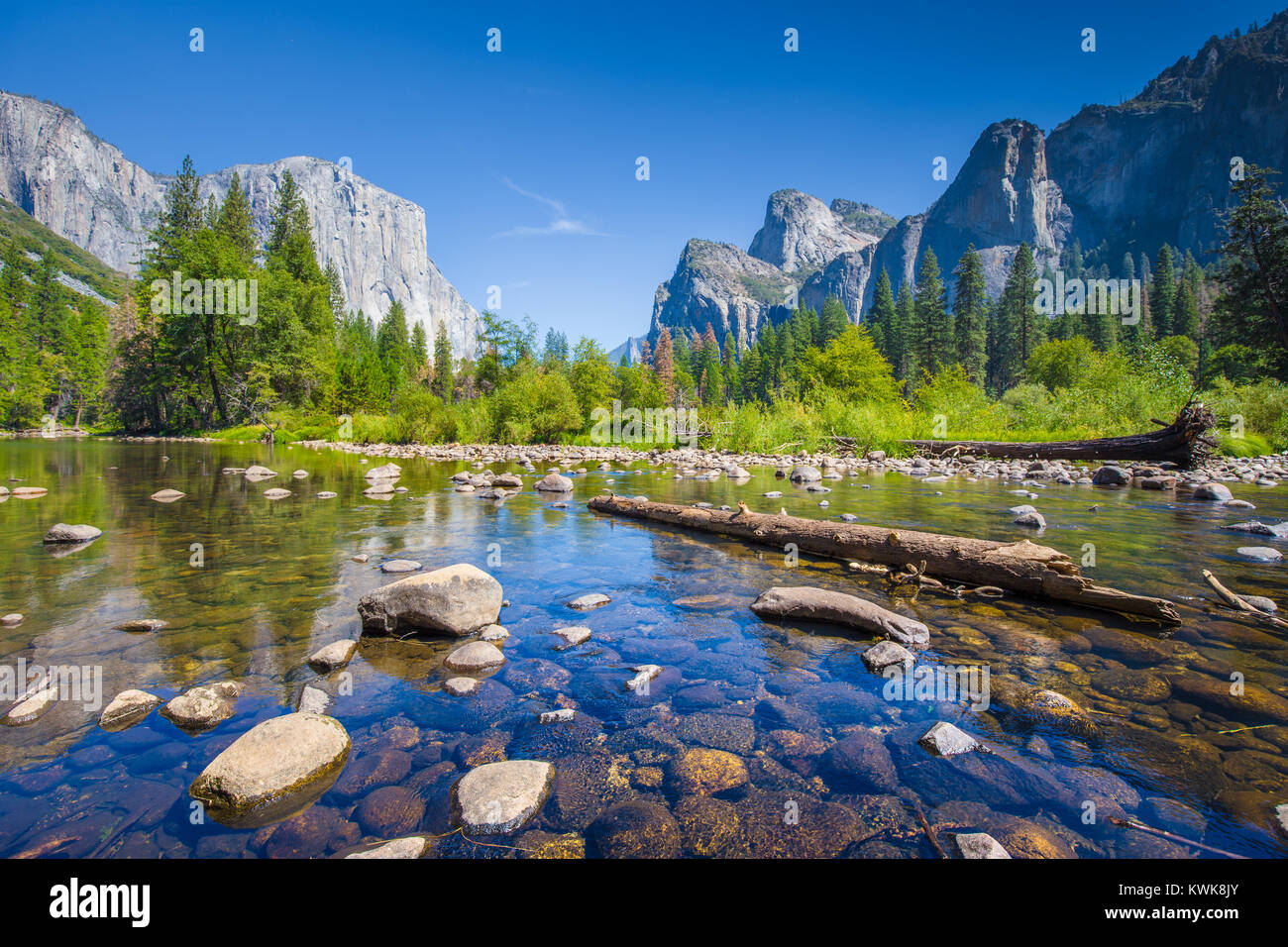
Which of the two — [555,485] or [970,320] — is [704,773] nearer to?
[555,485]

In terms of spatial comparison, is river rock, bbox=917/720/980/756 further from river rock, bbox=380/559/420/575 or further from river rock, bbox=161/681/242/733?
river rock, bbox=380/559/420/575

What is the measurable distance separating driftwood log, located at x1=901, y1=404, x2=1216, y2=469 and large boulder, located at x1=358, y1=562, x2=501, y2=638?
24.5 m

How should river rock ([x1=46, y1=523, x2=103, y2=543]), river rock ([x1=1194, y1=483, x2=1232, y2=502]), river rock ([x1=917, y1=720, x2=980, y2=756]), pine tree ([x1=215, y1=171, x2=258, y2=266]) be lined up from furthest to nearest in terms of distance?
1. pine tree ([x1=215, y1=171, x2=258, y2=266])
2. river rock ([x1=1194, y1=483, x2=1232, y2=502])
3. river rock ([x1=46, y1=523, x2=103, y2=543])
4. river rock ([x1=917, y1=720, x2=980, y2=756])

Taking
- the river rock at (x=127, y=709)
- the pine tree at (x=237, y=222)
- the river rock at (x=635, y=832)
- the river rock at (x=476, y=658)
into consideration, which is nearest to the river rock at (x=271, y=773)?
the river rock at (x=127, y=709)

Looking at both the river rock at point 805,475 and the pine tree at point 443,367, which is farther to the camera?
the pine tree at point 443,367

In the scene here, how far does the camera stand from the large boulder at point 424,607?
17.0 feet

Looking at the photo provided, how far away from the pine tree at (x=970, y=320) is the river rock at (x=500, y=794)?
8489 cm

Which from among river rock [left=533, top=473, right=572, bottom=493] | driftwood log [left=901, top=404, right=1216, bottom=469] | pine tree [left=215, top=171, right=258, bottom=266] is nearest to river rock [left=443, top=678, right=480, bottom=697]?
river rock [left=533, top=473, right=572, bottom=493]

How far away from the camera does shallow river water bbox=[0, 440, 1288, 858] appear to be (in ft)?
8.57

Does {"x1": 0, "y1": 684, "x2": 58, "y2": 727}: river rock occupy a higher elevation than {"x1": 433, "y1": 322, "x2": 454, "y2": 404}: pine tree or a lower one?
lower

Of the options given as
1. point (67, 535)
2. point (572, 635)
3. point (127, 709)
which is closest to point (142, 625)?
point (127, 709)

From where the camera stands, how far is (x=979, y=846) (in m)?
2.41

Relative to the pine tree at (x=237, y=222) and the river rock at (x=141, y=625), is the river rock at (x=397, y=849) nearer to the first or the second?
the river rock at (x=141, y=625)
